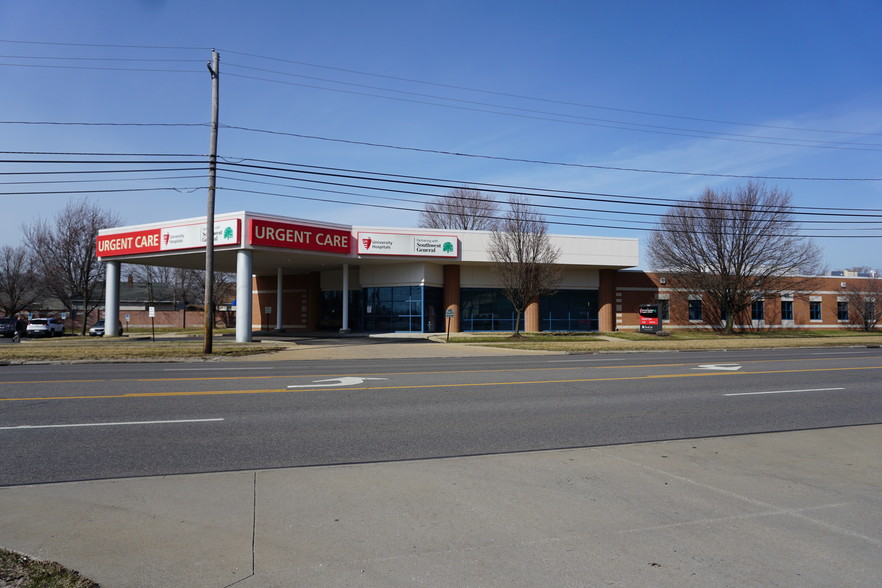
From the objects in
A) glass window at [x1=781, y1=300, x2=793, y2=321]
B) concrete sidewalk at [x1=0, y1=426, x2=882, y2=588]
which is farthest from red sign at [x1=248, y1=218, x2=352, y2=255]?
glass window at [x1=781, y1=300, x2=793, y2=321]

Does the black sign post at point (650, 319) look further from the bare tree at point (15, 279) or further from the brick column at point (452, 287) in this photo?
the bare tree at point (15, 279)

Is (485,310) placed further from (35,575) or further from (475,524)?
(35,575)

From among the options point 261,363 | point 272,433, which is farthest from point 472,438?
point 261,363

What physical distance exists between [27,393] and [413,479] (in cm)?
937

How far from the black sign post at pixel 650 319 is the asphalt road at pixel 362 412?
80.7 feet

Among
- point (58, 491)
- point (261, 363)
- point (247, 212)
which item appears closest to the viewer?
point (58, 491)

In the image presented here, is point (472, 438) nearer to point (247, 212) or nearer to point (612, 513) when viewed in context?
point (612, 513)

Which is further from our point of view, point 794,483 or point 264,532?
point 794,483

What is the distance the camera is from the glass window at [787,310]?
51250mm

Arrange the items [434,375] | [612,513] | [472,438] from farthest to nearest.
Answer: [434,375] < [472,438] < [612,513]

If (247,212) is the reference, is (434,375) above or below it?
below

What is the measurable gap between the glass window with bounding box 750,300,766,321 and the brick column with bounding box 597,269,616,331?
14288mm

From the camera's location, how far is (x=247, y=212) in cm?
3005

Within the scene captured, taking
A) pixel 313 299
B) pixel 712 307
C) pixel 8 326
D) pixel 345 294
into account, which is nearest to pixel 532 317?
pixel 345 294
